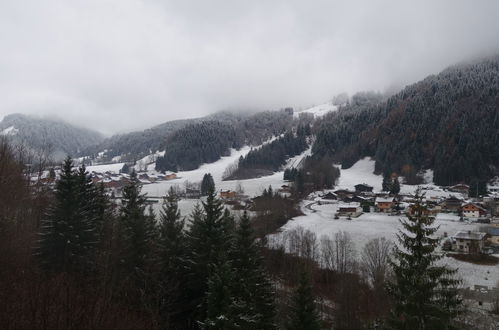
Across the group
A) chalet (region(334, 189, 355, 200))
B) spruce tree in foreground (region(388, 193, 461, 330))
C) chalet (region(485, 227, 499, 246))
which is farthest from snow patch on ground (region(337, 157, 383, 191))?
spruce tree in foreground (region(388, 193, 461, 330))

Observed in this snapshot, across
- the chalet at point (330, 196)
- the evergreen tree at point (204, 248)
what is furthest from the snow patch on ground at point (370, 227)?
the evergreen tree at point (204, 248)

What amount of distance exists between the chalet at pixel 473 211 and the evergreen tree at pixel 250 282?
49223 mm

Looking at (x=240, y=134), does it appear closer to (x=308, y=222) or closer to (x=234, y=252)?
(x=308, y=222)

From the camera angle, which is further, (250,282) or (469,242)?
(469,242)

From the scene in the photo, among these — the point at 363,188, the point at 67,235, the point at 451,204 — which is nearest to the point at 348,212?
the point at 451,204

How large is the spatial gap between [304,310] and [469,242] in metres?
30.4

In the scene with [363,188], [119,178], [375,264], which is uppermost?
[119,178]

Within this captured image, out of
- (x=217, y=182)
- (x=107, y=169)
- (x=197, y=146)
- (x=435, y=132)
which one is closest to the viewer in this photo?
(x=217, y=182)

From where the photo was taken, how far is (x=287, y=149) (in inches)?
5925

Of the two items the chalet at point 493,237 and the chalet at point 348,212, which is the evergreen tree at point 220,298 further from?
the chalet at point 348,212

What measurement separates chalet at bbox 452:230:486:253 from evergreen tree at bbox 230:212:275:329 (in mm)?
28808

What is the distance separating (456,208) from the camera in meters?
58.4

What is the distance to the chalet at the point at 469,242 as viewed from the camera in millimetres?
33781

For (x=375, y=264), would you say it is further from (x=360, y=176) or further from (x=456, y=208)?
(x=360, y=176)
